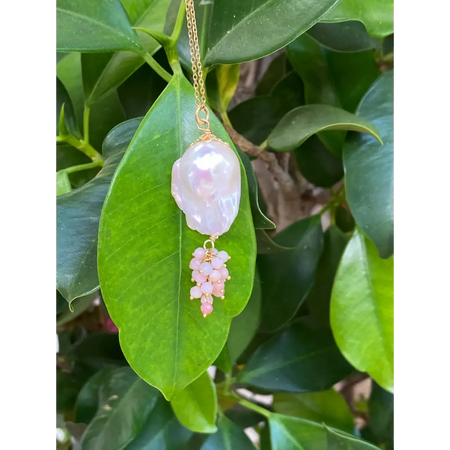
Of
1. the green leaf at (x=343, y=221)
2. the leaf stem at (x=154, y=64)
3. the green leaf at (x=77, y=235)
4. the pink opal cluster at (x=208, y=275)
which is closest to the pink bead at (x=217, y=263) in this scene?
the pink opal cluster at (x=208, y=275)

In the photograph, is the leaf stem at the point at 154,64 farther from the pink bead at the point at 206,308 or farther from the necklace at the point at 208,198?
the pink bead at the point at 206,308

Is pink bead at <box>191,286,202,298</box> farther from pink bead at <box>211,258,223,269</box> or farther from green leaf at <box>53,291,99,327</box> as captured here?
green leaf at <box>53,291,99,327</box>

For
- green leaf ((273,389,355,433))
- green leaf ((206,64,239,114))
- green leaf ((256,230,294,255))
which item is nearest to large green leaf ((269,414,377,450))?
green leaf ((273,389,355,433))

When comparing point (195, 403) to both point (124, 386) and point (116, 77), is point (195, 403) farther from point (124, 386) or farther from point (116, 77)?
point (116, 77)

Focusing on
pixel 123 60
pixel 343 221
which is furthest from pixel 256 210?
pixel 343 221

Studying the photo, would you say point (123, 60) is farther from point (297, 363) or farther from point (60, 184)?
point (297, 363)

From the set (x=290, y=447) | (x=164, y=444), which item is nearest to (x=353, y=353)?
(x=290, y=447)

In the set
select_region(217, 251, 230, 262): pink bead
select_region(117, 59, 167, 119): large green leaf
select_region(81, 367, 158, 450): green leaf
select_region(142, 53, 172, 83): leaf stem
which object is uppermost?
select_region(142, 53, 172, 83): leaf stem
